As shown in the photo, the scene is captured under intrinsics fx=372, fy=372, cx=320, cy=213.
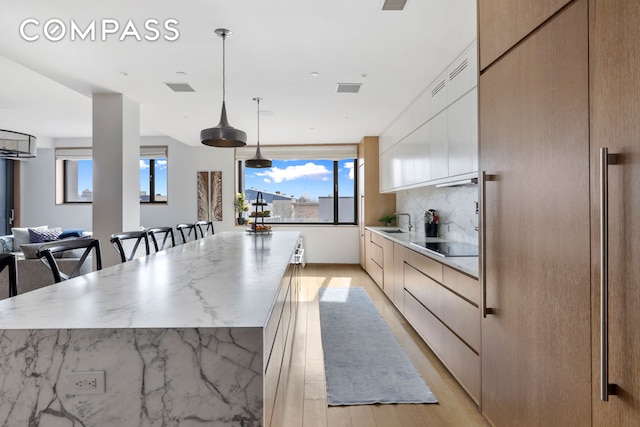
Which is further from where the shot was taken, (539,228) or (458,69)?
(458,69)

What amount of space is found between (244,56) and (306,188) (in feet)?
15.8

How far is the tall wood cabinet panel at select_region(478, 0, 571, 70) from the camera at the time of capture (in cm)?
143

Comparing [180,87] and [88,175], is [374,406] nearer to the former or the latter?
[180,87]

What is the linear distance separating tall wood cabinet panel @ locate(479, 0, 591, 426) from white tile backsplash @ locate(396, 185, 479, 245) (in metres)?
1.82

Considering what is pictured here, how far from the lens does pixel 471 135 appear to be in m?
2.91

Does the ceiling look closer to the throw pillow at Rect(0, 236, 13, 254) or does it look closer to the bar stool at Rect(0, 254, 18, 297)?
the bar stool at Rect(0, 254, 18, 297)

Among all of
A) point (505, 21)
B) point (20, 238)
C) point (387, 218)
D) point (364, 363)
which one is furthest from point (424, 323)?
point (20, 238)

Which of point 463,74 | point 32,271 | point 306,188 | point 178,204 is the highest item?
point 463,74

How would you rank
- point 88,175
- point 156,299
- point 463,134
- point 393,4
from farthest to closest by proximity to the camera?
point 88,175, point 463,134, point 393,4, point 156,299

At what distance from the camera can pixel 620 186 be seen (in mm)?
1032

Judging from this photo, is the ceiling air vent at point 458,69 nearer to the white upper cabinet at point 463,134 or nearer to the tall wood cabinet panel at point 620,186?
the white upper cabinet at point 463,134

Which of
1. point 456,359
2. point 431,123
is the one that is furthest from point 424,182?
point 456,359

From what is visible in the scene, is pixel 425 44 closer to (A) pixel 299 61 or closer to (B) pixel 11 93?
(A) pixel 299 61

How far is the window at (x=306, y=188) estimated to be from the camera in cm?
787
